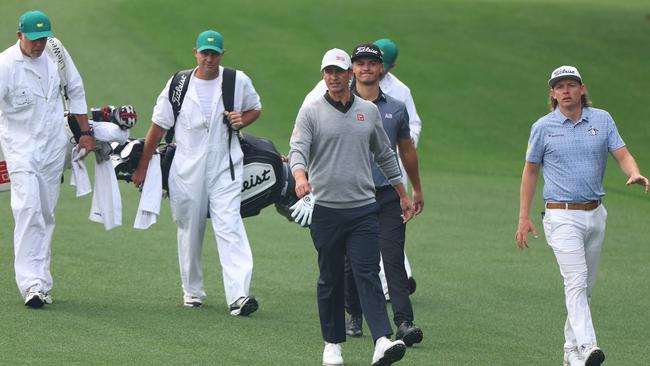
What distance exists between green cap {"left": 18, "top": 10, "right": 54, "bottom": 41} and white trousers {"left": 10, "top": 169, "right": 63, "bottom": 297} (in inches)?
45.3

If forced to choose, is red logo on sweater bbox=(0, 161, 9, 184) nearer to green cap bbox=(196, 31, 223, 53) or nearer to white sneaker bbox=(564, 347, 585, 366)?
green cap bbox=(196, 31, 223, 53)

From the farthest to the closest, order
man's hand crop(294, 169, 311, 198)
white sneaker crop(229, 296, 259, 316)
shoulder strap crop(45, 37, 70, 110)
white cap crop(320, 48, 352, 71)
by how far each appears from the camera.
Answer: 1. shoulder strap crop(45, 37, 70, 110)
2. white sneaker crop(229, 296, 259, 316)
3. white cap crop(320, 48, 352, 71)
4. man's hand crop(294, 169, 311, 198)

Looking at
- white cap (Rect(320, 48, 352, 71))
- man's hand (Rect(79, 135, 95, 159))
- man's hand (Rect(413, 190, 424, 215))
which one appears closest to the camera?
white cap (Rect(320, 48, 352, 71))

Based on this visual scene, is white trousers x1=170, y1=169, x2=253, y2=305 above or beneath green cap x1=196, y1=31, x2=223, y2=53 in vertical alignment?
beneath

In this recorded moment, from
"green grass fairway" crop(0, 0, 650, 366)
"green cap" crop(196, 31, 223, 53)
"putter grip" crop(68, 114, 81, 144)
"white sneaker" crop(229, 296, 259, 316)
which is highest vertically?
"green cap" crop(196, 31, 223, 53)

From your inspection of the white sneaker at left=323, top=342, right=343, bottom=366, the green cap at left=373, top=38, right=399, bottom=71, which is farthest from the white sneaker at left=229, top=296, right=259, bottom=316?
the green cap at left=373, top=38, right=399, bottom=71

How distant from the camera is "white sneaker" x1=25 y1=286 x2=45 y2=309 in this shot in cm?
1102

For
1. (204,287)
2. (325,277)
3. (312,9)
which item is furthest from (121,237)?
(312,9)

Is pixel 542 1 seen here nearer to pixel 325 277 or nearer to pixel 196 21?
pixel 196 21

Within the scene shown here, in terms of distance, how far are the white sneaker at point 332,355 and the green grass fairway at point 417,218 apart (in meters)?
0.29

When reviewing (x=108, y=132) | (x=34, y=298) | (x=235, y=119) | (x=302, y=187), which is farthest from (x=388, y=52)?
(x=34, y=298)

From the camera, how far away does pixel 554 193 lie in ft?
32.6

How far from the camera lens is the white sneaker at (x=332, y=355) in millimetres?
9539

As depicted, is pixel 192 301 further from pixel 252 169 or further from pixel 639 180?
pixel 639 180
